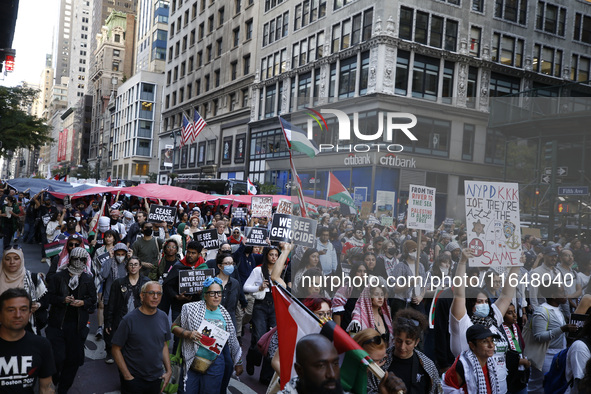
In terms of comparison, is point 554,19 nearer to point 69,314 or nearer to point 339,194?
point 339,194

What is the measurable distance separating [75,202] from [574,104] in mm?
18715

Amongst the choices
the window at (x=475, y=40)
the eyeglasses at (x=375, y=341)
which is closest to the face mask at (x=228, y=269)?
the eyeglasses at (x=375, y=341)

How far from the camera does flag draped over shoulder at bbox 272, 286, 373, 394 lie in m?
3.03

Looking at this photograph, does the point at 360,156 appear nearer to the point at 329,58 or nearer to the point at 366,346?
the point at 366,346

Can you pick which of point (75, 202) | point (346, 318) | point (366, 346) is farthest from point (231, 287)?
point (75, 202)

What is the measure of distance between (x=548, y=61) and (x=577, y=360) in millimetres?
23165

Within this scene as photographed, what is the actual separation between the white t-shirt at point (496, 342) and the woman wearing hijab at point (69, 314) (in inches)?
162

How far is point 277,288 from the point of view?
13.5ft

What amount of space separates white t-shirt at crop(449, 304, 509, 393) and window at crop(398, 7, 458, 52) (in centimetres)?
2592

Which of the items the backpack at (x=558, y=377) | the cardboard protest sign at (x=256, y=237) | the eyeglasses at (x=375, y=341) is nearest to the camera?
the eyeglasses at (x=375, y=341)

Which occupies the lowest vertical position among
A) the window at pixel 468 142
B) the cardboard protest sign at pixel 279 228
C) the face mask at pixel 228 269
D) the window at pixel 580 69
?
the face mask at pixel 228 269

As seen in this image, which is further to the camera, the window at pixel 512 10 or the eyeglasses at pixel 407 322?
the window at pixel 512 10

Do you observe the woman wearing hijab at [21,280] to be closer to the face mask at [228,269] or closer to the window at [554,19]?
the face mask at [228,269]

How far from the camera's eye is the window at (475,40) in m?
29.3
